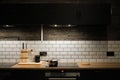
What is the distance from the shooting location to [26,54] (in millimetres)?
4246

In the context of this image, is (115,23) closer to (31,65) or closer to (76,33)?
(76,33)

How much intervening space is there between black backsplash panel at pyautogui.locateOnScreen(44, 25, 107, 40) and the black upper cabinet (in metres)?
0.44

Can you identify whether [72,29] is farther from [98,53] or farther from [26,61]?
[26,61]

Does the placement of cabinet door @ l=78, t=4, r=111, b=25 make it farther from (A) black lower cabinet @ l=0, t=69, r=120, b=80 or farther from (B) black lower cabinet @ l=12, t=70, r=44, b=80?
(B) black lower cabinet @ l=12, t=70, r=44, b=80

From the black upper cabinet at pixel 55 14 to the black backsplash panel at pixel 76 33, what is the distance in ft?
1.44

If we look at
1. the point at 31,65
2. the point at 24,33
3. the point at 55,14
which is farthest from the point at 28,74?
the point at 55,14

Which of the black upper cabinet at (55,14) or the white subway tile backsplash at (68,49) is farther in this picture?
the white subway tile backsplash at (68,49)

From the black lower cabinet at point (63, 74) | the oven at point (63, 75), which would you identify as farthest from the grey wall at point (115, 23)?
the oven at point (63, 75)

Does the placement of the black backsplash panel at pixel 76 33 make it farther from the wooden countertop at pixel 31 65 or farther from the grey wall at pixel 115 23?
the wooden countertop at pixel 31 65

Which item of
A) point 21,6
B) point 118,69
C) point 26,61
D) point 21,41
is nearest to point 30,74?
point 26,61

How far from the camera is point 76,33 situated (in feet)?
14.7

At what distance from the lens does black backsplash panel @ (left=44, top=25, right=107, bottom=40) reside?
4.45m

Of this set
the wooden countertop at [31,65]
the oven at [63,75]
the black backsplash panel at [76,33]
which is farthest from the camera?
the black backsplash panel at [76,33]

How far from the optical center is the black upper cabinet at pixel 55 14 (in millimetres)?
4035
